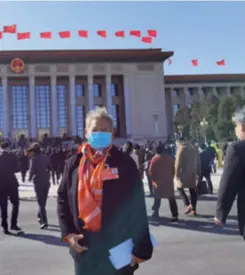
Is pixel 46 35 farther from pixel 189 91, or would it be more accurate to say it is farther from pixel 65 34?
pixel 189 91

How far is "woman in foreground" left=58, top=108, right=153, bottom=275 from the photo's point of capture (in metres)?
2.56

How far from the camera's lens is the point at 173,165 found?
8523mm

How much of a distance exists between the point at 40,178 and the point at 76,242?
5.47 metres

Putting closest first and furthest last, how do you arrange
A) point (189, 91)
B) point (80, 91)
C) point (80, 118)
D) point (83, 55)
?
point (83, 55) → point (80, 118) → point (80, 91) → point (189, 91)

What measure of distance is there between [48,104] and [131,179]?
2054 inches

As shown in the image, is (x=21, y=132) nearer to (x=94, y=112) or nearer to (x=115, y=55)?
(x=115, y=55)

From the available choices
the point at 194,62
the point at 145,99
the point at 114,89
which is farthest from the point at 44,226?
the point at 194,62

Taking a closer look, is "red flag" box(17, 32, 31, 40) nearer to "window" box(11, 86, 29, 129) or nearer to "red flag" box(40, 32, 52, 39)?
"red flag" box(40, 32, 52, 39)

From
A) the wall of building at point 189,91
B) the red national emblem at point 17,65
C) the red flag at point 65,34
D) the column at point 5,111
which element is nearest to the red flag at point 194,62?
the wall of building at point 189,91

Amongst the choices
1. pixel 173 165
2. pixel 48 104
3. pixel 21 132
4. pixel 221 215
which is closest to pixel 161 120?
pixel 48 104

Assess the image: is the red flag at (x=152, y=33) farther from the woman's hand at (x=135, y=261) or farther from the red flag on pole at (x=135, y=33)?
the woman's hand at (x=135, y=261)

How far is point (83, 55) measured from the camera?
2003 inches

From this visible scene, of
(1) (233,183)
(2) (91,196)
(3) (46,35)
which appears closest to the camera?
(2) (91,196)

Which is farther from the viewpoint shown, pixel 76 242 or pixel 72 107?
pixel 72 107
